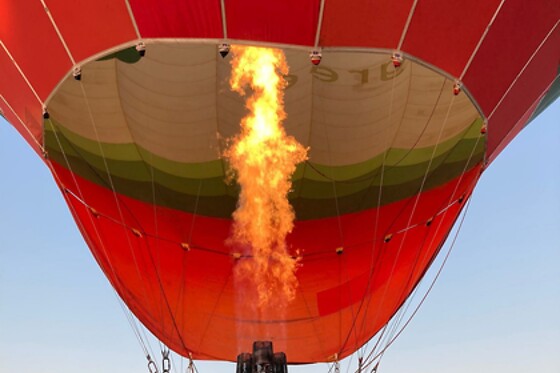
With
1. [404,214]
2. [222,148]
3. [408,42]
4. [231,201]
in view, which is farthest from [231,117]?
[404,214]

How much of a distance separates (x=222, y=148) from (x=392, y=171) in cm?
191

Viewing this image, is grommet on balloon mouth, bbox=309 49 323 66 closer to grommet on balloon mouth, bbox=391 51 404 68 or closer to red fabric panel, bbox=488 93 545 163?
grommet on balloon mouth, bbox=391 51 404 68

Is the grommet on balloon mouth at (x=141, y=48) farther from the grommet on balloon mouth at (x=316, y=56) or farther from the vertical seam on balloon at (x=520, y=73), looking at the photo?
the vertical seam on balloon at (x=520, y=73)

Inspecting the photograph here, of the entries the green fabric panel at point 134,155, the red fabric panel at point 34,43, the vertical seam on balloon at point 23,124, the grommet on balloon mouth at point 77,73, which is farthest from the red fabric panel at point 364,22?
the vertical seam on balloon at point 23,124

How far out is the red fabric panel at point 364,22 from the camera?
7871 millimetres

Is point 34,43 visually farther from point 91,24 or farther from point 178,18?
point 178,18

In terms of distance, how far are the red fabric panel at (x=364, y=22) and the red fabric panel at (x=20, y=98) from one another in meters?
3.35

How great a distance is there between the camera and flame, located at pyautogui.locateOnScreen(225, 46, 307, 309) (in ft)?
27.7

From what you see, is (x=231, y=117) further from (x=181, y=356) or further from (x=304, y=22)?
(x=181, y=356)

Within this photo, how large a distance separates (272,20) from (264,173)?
6.91 ft

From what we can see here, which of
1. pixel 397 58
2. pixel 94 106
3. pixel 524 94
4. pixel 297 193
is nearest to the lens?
pixel 397 58

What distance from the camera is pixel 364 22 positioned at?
8.02 meters

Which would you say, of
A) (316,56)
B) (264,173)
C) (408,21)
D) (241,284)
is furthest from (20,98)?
(408,21)

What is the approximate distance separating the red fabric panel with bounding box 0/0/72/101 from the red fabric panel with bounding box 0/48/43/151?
203 millimetres
